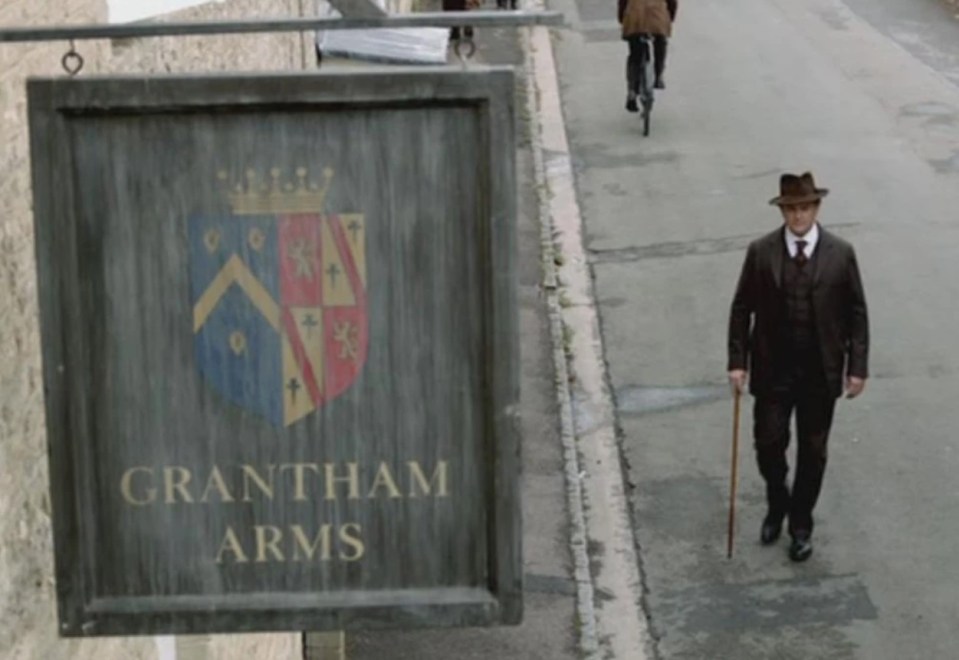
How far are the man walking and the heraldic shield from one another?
6.02 metres

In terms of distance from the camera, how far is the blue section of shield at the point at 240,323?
14.4ft

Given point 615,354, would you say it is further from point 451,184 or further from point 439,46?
point 451,184

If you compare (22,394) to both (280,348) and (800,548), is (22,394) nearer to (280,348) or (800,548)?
(280,348)

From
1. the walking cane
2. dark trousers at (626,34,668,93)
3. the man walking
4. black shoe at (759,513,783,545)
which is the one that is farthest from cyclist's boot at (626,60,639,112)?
the man walking

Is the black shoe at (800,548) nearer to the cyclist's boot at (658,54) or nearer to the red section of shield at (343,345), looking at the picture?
the red section of shield at (343,345)

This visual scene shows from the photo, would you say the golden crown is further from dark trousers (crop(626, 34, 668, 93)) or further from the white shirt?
dark trousers (crop(626, 34, 668, 93))

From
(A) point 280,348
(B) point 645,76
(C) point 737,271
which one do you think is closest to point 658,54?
(B) point 645,76

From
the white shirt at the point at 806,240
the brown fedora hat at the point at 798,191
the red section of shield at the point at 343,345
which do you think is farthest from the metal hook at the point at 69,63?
the white shirt at the point at 806,240

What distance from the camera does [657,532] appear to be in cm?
1183

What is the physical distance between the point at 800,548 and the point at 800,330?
1.39m

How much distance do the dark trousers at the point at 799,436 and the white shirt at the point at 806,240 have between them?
0.69 meters

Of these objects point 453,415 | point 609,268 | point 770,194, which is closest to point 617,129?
point 770,194

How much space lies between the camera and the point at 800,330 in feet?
34.2

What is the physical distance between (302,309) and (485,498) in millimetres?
578
